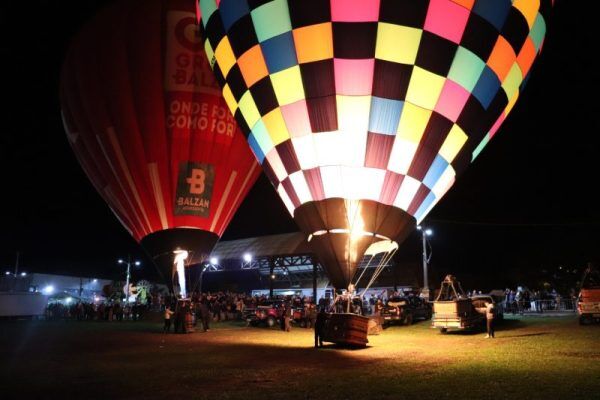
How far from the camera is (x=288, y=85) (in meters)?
10.2

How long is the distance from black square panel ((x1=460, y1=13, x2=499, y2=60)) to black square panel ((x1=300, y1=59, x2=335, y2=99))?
2.60m

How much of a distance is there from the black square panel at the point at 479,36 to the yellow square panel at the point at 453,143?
4.96 ft

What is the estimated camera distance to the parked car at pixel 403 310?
18.2m

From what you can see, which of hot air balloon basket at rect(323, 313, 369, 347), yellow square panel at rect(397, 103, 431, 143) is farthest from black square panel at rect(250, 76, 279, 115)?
hot air balloon basket at rect(323, 313, 369, 347)

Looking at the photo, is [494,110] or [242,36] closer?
[242,36]

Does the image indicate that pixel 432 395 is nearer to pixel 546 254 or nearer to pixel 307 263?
pixel 307 263

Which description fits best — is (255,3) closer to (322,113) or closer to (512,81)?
(322,113)

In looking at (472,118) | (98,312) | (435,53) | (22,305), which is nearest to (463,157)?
(472,118)

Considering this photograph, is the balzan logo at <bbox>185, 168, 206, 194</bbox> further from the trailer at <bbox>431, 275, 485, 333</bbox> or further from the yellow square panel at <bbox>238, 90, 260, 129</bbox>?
the trailer at <bbox>431, 275, 485, 333</bbox>

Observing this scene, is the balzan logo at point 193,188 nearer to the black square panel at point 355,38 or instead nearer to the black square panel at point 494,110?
the black square panel at point 355,38

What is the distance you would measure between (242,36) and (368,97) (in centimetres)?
316

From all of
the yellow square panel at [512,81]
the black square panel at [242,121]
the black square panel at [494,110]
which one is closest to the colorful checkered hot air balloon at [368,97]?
the black square panel at [494,110]

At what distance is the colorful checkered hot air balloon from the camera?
953 centimetres

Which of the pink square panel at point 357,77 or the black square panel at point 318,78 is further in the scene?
the black square panel at point 318,78
